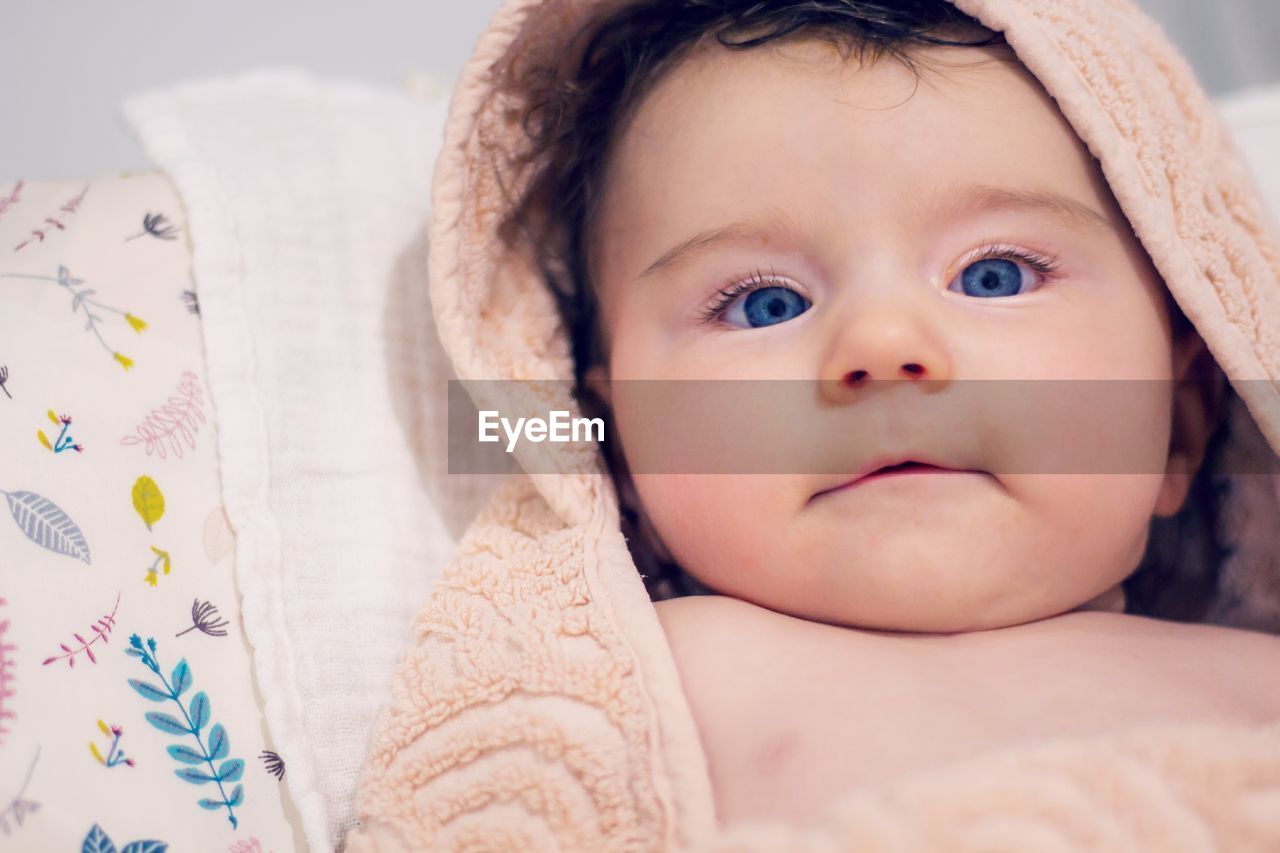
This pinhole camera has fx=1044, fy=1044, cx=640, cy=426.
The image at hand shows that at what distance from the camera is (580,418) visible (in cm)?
102

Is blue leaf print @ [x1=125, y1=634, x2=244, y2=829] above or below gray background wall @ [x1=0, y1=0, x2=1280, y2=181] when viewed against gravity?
below

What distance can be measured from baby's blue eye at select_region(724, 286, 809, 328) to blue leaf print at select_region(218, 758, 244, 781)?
52 cm

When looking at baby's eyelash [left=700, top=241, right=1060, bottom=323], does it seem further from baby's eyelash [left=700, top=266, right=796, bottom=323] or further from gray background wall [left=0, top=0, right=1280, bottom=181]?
gray background wall [left=0, top=0, right=1280, bottom=181]

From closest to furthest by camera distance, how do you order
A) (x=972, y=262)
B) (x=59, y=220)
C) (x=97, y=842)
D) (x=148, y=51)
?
(x=97, y=842) < (x=972, y=262) < (x=59, y=220) < (x=148, y=51)

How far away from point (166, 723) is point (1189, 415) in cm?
92

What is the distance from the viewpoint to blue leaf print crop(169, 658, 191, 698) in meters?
0.80

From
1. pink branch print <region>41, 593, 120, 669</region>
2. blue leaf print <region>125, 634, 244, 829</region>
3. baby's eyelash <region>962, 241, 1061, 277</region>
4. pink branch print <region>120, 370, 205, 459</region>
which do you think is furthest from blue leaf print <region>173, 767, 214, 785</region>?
baby's eyelash <region>962, 241, 1061, 277</region>

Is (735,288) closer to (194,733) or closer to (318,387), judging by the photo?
(318,387)

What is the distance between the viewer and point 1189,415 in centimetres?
98

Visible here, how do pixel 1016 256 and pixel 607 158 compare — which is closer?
pixel 1016 256

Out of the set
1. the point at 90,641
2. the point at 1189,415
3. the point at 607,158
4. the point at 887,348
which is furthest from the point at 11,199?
the point at 1189,415

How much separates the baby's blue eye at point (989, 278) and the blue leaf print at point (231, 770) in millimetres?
677

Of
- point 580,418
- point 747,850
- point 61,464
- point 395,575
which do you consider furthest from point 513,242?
point 747,850

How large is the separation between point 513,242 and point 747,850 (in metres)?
0.65
